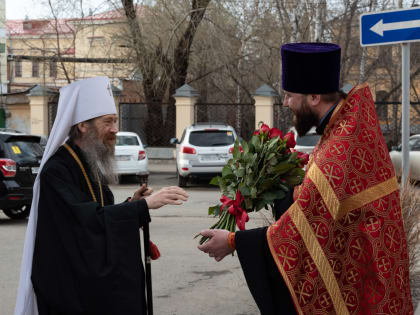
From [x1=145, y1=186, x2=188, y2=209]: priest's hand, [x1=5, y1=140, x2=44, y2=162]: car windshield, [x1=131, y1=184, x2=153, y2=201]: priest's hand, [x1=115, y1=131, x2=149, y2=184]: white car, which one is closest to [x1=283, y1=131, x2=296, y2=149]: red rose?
[x1=145, y1=186, x2=188, y2=209]: priest's hand

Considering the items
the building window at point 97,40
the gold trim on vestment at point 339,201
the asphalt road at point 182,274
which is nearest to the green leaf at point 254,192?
the gold trim on vestment at point 339,201

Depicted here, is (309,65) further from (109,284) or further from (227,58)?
(227,58)

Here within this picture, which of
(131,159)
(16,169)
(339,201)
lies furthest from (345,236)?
(131,159)

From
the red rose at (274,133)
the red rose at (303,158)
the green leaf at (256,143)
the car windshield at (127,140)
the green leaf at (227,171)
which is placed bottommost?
the car windshield at (127,140)

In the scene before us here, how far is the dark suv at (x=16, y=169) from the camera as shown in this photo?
10.9 m

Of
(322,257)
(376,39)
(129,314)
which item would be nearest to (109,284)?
(129,314)

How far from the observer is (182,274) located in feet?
23.7

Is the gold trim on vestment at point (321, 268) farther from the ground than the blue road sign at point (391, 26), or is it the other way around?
the blue road sign at point (391, 26)

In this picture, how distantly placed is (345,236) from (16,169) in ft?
30.5

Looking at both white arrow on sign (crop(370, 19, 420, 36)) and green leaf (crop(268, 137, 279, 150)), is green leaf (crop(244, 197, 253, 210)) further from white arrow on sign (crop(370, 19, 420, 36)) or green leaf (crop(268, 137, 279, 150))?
white arrow on sign (crop(370, 19, 420, 36))

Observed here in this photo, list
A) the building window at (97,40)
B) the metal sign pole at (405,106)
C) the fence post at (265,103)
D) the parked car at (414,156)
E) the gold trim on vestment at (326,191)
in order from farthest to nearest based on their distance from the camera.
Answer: the building window at (97,40) → the fence post at (265,103) → the parked car at (414,156) → the metal sign pole at (405,106) → the gold trim on vestment at (326,191)

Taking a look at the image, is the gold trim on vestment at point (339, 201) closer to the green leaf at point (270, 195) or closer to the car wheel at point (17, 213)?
the green leaf at point (270, 195)

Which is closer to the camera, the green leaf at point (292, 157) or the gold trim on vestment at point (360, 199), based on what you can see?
the gold trim on vestment at point (360, 199)

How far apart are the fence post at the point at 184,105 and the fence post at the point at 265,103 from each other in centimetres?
241
